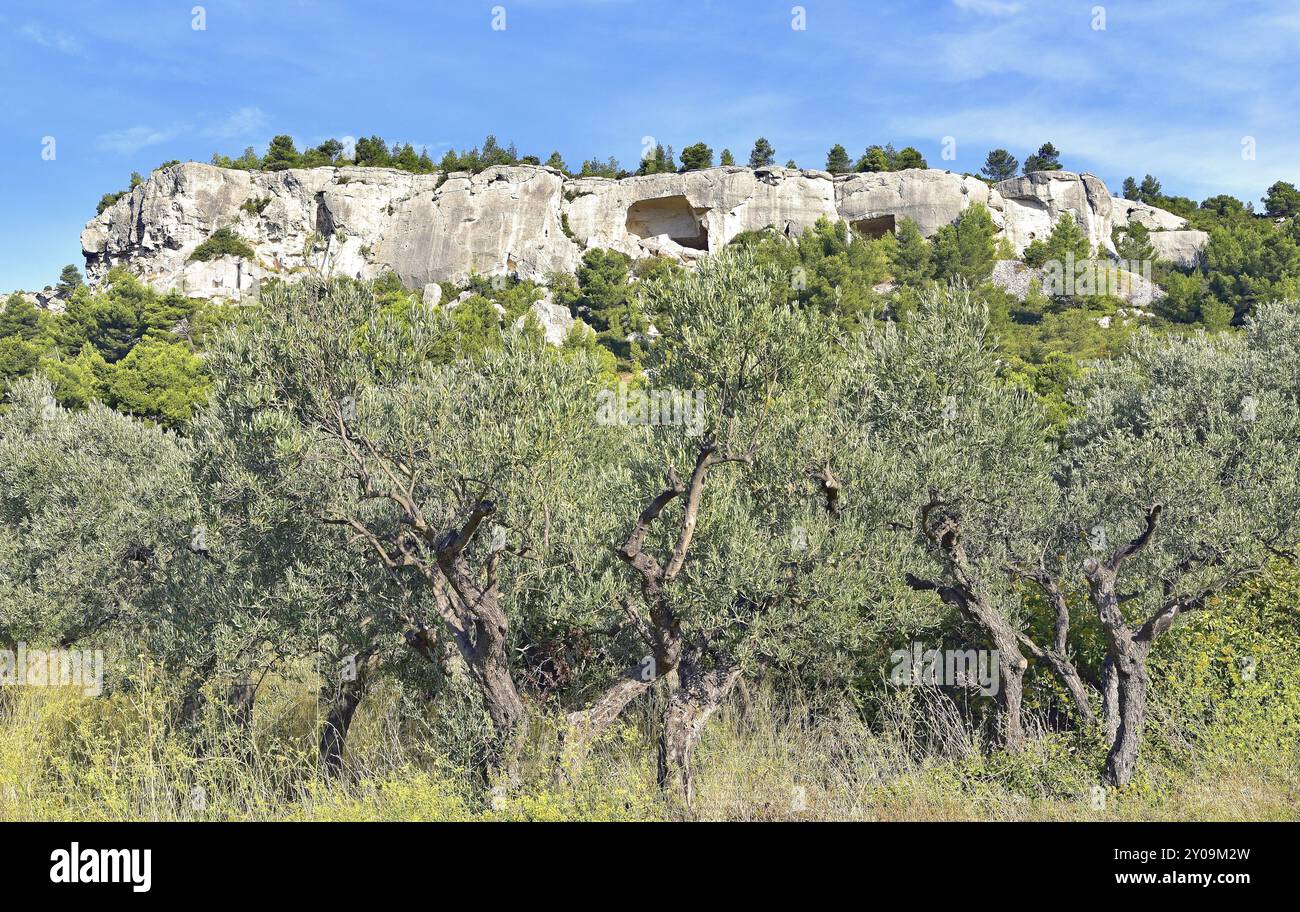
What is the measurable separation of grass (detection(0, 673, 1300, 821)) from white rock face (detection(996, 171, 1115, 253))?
69.5m

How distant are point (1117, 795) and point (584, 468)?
665cm

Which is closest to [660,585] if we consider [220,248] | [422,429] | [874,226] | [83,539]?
[422,429]

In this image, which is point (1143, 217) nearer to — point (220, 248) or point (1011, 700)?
point (1011, 700)

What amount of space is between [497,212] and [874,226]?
33245 mm

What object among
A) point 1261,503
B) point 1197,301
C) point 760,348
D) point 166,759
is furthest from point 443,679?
point 1197,301

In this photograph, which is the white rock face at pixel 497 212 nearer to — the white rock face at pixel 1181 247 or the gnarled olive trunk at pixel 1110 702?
the white rock face at pixel 1181 247

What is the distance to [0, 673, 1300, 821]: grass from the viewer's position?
20.4ft

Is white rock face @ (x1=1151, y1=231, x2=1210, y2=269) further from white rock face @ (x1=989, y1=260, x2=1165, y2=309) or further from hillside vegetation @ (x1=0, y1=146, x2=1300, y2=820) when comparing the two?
hillside vegetation @ (x1=0, y1=146, x2=1300, y2=820)

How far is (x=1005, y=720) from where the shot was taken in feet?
31.5

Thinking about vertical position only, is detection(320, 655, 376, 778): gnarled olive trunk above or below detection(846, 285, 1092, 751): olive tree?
below

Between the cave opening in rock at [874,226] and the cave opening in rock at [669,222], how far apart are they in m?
13.7

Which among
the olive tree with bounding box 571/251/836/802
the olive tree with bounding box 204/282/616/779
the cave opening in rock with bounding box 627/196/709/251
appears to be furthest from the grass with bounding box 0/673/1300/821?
the cave opening in rock with bounding box 627/196/709/251
